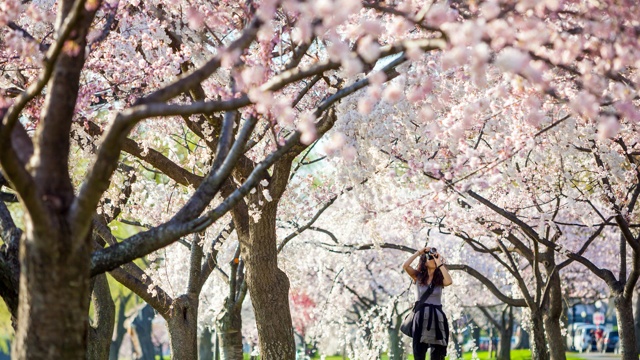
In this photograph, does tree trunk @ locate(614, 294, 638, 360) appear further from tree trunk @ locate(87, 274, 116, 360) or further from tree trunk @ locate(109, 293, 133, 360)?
tree trunk @ locate(109, 293, 133, 360)

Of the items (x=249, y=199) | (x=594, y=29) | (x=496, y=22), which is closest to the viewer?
(x=496, y=22)

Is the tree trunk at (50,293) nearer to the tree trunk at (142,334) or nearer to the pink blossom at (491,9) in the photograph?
the pink blossom at (491,9)

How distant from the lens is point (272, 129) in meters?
5.69

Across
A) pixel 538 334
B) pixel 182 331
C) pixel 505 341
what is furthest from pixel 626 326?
pixel 505 341

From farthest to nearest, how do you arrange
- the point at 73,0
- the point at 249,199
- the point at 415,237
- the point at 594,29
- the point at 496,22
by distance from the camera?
1. the point at 415,237
2. the point at 249,199
3. the point at 73,0
4. the point at 594,29
5. the point at 496,22

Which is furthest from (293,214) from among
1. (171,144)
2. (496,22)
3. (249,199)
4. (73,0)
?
(496,22)

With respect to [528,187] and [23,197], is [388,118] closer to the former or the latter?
[528,187]

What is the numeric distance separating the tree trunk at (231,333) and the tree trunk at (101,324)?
1.86m

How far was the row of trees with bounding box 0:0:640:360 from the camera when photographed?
4664 mm

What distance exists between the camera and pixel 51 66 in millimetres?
4738

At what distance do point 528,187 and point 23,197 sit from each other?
30.0 ft

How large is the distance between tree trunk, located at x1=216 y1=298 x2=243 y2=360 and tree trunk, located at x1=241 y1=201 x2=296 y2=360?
3.60 metres

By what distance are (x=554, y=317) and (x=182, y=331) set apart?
6371 mm

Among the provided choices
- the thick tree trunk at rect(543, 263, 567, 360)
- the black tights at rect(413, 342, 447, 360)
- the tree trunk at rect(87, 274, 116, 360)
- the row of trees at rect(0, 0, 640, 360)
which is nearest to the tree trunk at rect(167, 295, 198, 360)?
the row of trees at rect(0, 0, 640, 360)
